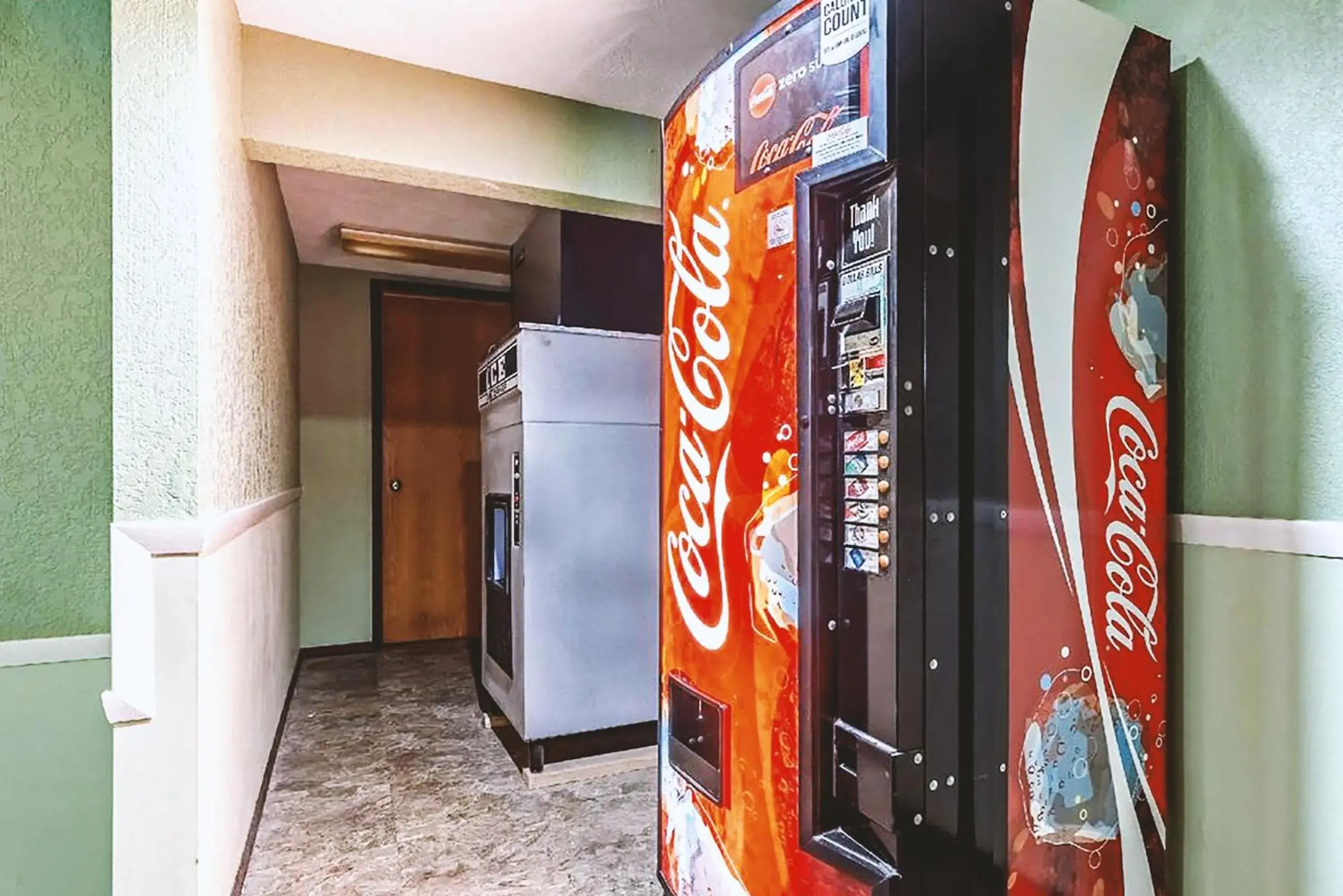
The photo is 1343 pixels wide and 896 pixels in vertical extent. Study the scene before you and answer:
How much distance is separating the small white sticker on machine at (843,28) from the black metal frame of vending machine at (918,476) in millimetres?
26

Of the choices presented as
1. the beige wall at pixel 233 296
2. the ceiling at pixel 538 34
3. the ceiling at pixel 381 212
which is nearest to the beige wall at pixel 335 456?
the ceiling at pixel 381 212

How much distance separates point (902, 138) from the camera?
1042 millimetres

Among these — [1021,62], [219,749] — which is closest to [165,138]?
[219,749]

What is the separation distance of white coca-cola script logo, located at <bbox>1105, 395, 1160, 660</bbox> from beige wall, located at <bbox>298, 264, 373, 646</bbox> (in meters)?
4.35

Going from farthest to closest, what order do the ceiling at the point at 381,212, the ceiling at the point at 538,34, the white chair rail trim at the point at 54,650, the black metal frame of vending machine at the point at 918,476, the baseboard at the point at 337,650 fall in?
the baseboard at the point at 337,650 → the ceiling at the point at 381,212 → the ceiling at the point at 538,34 → the white chair rail trim at the point at 54,650 → the black metal frame of vending machine at the point at 918,476

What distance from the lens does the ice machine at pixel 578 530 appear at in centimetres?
277

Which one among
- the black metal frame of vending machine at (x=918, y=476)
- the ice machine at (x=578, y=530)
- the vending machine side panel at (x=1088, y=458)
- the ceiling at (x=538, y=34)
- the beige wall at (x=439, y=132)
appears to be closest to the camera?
the black metal frame of vending machine at (x=918, y=476)

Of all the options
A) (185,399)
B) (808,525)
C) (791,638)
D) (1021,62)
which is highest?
(1021,62)

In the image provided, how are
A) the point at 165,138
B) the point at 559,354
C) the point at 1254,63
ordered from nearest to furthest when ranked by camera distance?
the point at 1254,63, the point at 165,138, the point at 559,354

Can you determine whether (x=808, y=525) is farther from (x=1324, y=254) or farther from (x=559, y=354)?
(x=559, y=354)

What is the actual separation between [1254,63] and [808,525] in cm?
115

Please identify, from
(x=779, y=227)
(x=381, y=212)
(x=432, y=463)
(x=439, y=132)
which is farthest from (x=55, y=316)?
(x=432, y=463)

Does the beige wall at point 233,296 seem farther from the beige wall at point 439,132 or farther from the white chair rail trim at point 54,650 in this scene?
the white chair rail trim at point 54,650

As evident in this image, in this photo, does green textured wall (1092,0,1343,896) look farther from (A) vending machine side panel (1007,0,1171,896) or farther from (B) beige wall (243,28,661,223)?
(B) beige wall (243,28,661,223)
